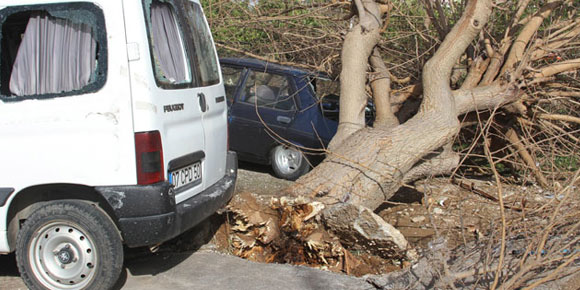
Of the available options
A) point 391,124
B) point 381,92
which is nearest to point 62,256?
point 391,124

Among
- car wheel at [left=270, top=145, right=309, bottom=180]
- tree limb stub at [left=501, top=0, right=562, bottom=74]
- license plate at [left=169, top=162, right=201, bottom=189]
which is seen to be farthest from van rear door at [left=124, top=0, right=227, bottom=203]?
tree limb stub at [left=501, top=0, right=562, bottom=74]

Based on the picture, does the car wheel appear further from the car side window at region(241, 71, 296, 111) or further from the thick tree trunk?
the thick tree trunk

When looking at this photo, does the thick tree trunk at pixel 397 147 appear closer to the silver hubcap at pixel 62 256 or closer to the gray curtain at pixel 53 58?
the silver hubcap at pixel 62 256

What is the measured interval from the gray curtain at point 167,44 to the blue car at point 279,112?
3131mm

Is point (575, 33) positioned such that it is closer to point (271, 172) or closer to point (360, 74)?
point (360, 74)

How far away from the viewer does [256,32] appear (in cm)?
834

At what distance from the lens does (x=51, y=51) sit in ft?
12.8

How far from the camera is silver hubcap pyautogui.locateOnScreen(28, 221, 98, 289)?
12.8 feet

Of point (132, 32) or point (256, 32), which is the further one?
point (256, 32)

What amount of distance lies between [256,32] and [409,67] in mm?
2253

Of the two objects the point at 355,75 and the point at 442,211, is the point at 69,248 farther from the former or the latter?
the point at 442,211

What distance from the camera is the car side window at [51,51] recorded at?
3801mm

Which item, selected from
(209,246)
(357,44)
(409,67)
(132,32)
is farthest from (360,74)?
(132,32)

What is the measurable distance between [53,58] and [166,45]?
2.54 feet
